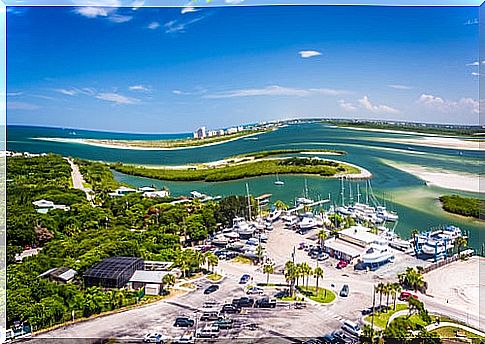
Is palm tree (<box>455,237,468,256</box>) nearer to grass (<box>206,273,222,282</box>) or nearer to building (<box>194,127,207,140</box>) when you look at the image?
grass (<box>206,273,222,282</box>)

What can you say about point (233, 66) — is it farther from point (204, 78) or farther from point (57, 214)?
point (57, 214)

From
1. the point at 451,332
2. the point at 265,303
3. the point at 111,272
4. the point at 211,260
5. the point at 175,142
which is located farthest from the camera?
the point at 175,142

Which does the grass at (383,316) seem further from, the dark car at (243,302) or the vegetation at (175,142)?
the vegetation at (175,142)

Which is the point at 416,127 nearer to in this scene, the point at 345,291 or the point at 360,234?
the point at 360,234

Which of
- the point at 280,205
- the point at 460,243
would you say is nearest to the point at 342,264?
the point at 280,205

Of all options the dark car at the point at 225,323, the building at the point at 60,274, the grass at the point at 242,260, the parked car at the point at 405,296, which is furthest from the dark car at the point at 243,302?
the building at the point at 60,274
